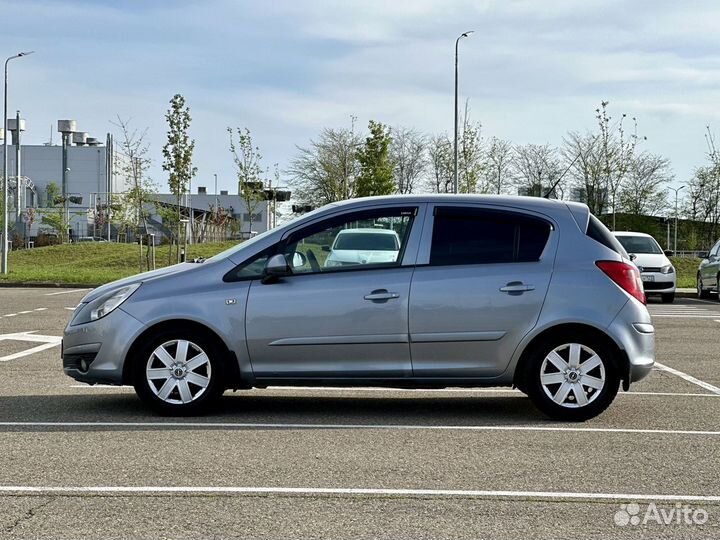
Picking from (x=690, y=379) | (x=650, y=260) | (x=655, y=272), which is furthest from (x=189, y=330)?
(x=650, y=260)

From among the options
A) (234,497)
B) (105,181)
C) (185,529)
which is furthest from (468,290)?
(105,181)

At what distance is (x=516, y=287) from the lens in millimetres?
8234

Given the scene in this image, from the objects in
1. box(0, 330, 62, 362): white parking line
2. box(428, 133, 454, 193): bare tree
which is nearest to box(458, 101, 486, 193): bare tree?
box(428, 133, 454, 193): bare tree

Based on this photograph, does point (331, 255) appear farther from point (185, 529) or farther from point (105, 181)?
point (105, 181)

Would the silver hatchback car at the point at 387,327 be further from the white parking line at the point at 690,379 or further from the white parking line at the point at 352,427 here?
the white parking line at the point at 690,379

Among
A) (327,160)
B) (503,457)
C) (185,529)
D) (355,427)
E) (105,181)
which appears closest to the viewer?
(185,529)

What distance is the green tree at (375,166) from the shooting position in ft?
168

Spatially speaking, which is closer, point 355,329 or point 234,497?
point 234,497

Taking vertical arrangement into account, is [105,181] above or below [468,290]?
above

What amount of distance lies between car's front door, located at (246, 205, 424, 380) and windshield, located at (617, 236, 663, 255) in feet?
66.6

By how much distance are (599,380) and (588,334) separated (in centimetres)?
35

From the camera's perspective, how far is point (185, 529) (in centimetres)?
499

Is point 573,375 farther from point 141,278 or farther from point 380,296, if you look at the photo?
point 141,278

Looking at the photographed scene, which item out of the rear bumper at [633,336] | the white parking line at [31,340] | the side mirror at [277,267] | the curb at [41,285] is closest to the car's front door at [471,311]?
the rear bumper at [633,336]
